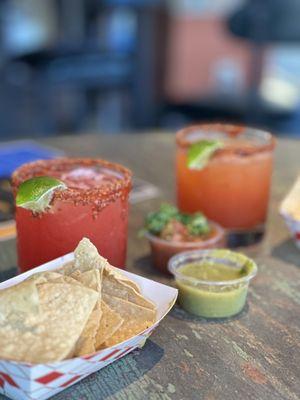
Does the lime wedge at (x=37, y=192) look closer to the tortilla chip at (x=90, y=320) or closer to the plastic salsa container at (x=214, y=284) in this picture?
the tortilla chip at (x=90, y=320)

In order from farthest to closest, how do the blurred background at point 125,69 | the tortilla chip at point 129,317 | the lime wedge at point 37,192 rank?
the blurred background at point 125,69, the lime wedge at point 37,192, the tortilla chip at point 129,317

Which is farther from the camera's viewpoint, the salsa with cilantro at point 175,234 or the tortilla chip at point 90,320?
the salsa with cilantro at point 175,234

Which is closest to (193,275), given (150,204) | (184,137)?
(184,137)

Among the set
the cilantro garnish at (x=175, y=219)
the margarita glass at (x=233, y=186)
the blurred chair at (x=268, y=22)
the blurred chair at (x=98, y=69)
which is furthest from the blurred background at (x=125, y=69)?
the cilantro garnish at (x=175, y=219)

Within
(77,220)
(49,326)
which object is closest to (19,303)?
(49,326)

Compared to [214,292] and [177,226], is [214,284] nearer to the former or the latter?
[214,292]

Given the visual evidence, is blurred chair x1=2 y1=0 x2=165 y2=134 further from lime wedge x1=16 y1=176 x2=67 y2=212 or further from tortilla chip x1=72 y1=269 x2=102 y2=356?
tortilla chip x1=72 y1=269 x2=102 y2=356

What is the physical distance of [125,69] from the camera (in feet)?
16.3

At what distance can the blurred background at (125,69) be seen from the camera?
14.3ft

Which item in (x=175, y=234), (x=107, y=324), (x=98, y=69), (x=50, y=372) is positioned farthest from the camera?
(x=98, y=69)

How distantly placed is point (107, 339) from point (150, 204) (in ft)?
2.69

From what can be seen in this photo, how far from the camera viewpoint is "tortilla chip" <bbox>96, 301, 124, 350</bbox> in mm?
913

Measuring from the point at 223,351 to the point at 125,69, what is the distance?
4.17 meters

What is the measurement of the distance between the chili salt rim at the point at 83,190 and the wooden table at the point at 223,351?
216 millimetres
